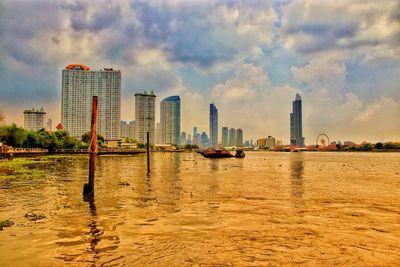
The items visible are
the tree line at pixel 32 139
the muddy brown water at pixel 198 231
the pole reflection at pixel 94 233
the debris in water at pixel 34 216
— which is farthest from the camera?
the tree line at pixel 32 139

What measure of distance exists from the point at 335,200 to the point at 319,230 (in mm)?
9581

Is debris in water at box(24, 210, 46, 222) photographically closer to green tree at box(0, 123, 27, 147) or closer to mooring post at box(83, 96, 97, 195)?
mooring post at box(83, 96, 97, 195)

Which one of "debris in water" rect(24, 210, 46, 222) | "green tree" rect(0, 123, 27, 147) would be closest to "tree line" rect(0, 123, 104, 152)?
"green tree" rect(0, 123, 27, 147)

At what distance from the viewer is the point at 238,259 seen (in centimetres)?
923

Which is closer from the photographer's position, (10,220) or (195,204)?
(10,220)

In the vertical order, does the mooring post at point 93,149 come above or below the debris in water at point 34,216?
above

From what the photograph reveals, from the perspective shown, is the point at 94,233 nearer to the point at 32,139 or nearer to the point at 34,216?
the point at 34,216

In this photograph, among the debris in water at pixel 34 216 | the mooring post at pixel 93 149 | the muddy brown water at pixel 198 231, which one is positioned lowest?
the muddy brown water at pixel 198 231

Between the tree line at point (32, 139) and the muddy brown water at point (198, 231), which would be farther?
the tree line at point (32, 139)

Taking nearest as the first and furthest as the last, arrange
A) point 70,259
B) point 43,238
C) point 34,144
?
point 70,259 < point 43,238 < point 34,144

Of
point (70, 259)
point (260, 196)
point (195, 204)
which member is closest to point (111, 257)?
point (70, 259)

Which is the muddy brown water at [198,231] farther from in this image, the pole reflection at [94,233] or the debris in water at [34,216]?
the debris in water at [34,216]

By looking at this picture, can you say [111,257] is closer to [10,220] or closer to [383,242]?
[10,220]

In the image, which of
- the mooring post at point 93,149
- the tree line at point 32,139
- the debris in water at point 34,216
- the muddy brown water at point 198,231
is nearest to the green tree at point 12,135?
the tree line at point 32,139
